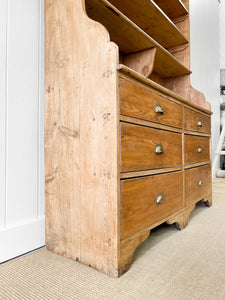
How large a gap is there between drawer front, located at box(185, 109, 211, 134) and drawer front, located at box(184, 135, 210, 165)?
6 centimetres

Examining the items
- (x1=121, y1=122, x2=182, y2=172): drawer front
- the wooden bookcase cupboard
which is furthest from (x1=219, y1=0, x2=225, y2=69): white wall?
(x1=121, y1=122, x2=182, y2=172): drawer front

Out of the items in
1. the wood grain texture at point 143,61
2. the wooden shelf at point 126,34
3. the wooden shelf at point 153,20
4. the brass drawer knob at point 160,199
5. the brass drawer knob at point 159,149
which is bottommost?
the brass drawer knob at point 160,199

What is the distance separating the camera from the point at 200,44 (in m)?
2.84

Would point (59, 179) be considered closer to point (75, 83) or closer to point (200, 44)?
point (75, 83)

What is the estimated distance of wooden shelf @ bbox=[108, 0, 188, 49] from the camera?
127cm

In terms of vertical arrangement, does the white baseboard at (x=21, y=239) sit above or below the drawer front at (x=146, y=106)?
below

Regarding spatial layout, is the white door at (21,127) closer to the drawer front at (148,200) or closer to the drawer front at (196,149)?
the drawer front at (148,200)

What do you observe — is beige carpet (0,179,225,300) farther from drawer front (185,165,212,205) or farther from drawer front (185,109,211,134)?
drawer front (185,109,211,134)

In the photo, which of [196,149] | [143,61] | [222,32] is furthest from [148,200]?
[222,32]

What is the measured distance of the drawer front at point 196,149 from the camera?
50.7 inches

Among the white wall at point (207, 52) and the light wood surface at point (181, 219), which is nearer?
the light wood surface at point (181, 219)

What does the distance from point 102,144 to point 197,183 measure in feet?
2.86

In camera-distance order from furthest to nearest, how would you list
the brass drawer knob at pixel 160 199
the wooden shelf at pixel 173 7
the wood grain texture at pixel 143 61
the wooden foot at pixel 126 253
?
the wooden shelf at pixel 173 7 → the wood grain texture at pixel 143 61 → the brass drawer knob at pixel 160 199 → the wooden foot at pixel 126 253

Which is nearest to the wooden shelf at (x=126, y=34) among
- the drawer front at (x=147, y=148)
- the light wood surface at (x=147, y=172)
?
the drawer front at (x=147, y=148)
